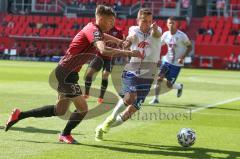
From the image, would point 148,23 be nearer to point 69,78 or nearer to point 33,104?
point 69,78

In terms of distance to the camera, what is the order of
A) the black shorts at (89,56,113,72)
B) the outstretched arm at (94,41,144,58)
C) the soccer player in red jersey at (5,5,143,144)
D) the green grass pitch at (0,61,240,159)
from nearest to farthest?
the green grass pitch at (0,61,240,159) → the outstretched arm at (94,41,144,58) → the soccer player in red jersey at (5,5,143,144) → the black shorts at (89,56,113,72)

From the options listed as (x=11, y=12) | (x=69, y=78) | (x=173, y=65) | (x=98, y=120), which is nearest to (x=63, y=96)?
(x=69, y=78)

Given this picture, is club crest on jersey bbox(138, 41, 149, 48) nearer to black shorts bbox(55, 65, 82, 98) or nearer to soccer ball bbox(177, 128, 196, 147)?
black shorts bbox(55, 65, 82, 98)

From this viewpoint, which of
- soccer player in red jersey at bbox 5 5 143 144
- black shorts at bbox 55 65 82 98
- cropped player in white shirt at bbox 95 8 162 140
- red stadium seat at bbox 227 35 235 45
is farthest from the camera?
red stadium seat at bbox 227 35 235 45

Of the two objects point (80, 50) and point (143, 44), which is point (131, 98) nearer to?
point (143, 44)

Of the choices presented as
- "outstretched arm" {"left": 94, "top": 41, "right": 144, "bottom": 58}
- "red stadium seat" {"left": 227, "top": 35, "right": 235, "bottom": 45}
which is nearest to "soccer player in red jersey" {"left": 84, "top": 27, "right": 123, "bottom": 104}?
"outstretched arm" {"left": 94, "top": 41, "right": 144, "bottom": 58}

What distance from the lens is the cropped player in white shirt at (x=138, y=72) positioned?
9.39 meters

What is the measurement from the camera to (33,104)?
13906mm

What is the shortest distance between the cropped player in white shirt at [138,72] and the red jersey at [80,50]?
102cm

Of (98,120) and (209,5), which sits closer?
(98,120)

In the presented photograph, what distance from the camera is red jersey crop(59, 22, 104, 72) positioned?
8555mm

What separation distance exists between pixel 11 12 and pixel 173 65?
3766 centimetres

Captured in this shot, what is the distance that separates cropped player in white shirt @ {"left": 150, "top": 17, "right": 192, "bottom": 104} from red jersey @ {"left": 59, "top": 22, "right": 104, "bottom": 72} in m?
6.87

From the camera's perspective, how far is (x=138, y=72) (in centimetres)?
1003
